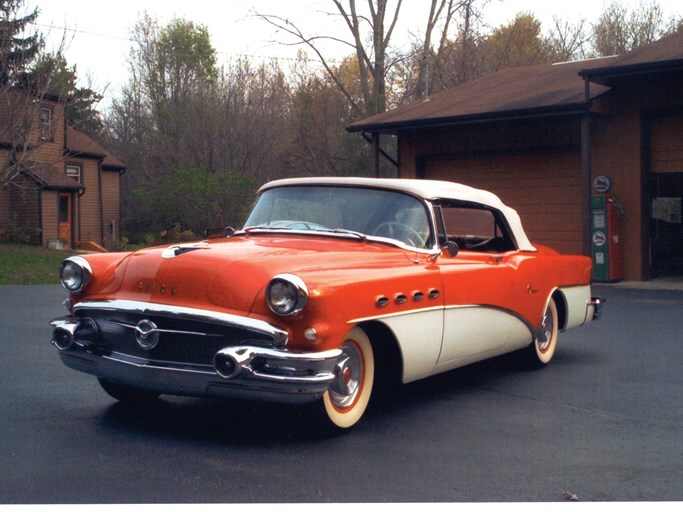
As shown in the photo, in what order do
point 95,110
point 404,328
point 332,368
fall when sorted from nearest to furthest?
1. point 332,368
2. point 404,328
3. point 95,110

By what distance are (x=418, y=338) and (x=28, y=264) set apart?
19.8m

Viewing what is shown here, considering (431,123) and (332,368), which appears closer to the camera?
(332,368)

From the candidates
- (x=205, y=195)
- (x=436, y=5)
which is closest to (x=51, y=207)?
(x=205, y=195)

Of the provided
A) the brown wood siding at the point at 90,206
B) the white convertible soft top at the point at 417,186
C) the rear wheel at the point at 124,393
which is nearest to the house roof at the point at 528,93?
the white convertible soft top at the point at 417,186

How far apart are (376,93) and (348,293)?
28.7 meters

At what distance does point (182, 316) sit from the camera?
195 inches

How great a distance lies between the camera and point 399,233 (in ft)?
20.2

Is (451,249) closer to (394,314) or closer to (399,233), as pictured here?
(399,233)

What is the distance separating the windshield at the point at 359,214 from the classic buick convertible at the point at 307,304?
1 centimetres

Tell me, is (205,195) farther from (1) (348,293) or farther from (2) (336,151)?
(1) (348,293)

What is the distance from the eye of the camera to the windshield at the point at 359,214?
619cm

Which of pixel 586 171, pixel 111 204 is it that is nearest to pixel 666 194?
pixel 586 171

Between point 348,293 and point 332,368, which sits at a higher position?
point 348,293
